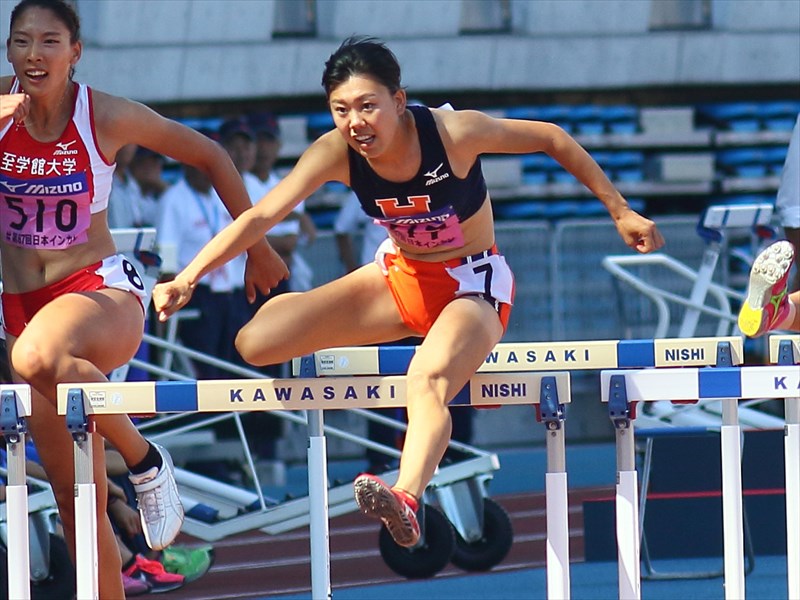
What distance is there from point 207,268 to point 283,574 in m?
3.23

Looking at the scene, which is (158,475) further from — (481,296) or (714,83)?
(714,83)

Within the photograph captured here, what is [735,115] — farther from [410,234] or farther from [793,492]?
[793,492]

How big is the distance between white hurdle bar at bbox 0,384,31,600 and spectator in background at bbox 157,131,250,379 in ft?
15.8

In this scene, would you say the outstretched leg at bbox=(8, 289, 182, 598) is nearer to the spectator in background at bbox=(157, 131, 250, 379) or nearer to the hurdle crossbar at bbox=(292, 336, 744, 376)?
the hurdle crossbar at bbox=(292, 336, 744, 376)

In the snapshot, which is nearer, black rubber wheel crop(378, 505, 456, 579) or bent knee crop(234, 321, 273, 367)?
bent knee crop(234, 321, 273, 367)

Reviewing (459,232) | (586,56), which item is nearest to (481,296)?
(459,232)

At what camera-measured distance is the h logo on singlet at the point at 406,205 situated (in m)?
4.79

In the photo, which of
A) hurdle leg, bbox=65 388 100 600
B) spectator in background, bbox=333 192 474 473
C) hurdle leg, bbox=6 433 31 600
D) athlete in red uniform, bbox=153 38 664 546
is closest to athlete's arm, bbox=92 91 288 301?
athlete in red uniform, bbox=153 38 664 546

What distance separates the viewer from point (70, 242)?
4855mm

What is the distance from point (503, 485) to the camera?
1005cm

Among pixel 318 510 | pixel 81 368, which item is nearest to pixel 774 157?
pixel 318 510

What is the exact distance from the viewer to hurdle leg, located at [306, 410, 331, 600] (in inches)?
199

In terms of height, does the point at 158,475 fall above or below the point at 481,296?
below

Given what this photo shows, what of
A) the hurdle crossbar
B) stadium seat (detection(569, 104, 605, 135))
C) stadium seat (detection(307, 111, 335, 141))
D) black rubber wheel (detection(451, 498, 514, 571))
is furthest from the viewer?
stadium seat (detection(569, 104, 605, 135))
